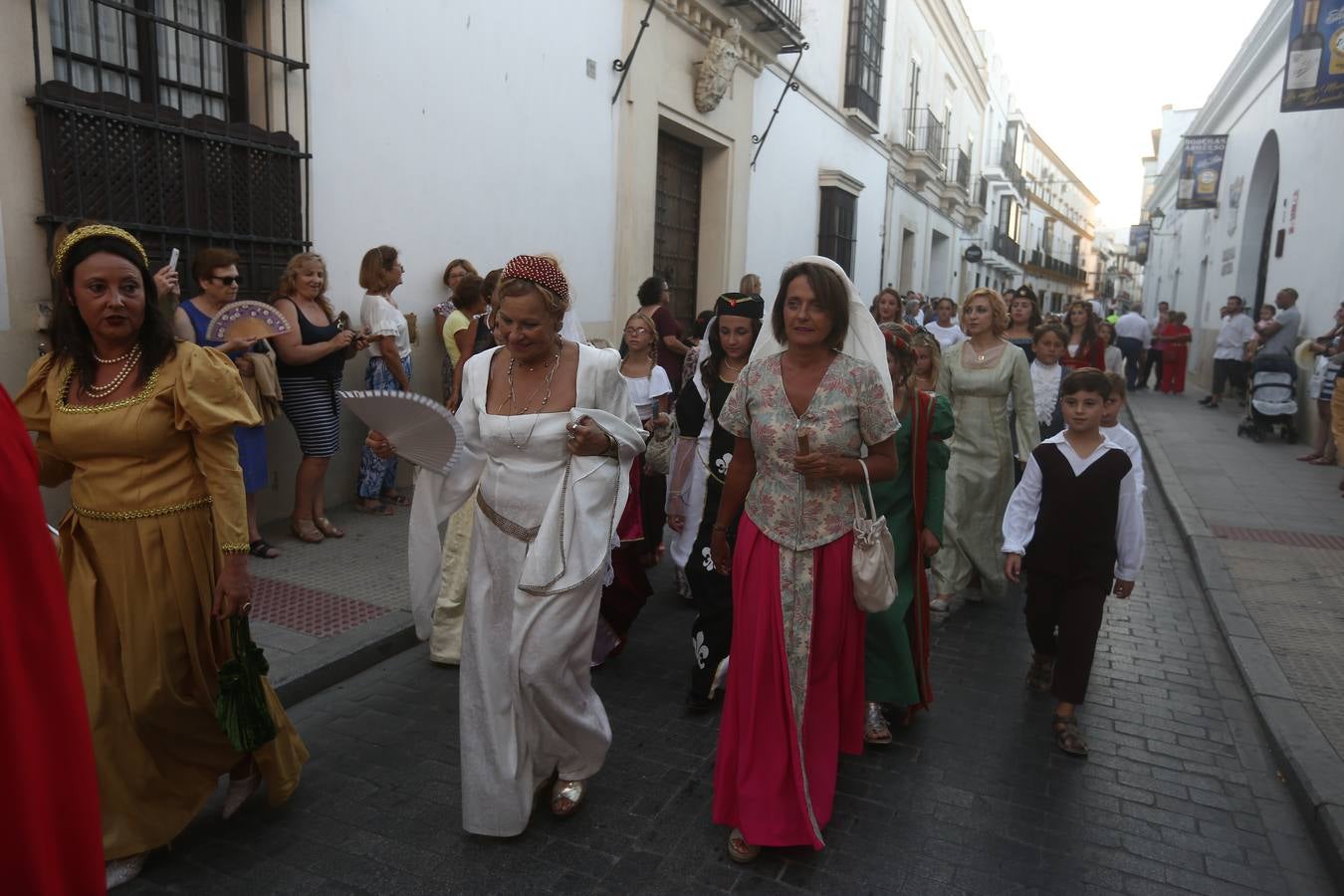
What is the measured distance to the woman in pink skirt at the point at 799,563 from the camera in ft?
9.98

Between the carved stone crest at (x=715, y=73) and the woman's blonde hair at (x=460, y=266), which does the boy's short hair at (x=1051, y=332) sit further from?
the carved stone crest at (x=715, y=73)

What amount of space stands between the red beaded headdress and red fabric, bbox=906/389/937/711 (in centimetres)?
155

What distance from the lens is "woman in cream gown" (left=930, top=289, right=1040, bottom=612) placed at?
575cm

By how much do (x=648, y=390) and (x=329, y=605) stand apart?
222 cm

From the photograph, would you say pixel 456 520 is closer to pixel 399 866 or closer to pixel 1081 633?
pixel 399 866

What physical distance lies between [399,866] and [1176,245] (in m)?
36.7

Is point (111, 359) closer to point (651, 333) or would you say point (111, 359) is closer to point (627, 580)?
point (627, 580)

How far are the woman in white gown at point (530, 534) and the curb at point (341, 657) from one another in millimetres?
1329

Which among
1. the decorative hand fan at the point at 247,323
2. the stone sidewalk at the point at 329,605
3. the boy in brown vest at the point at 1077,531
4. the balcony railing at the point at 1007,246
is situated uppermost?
the balcony railing at the point at 1007,246

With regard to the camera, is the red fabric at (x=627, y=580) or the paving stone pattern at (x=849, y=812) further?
the red fabric at (x=627, y=580)

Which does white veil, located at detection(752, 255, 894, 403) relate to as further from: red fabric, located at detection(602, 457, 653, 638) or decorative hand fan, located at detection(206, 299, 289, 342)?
decorative hand fan, located at detection(206, 299, 289, 342)

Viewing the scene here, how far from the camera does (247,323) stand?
5.30 m

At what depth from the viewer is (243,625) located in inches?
117

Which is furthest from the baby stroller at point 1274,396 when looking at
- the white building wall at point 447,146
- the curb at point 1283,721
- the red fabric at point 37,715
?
the red fabric at point 37,715
